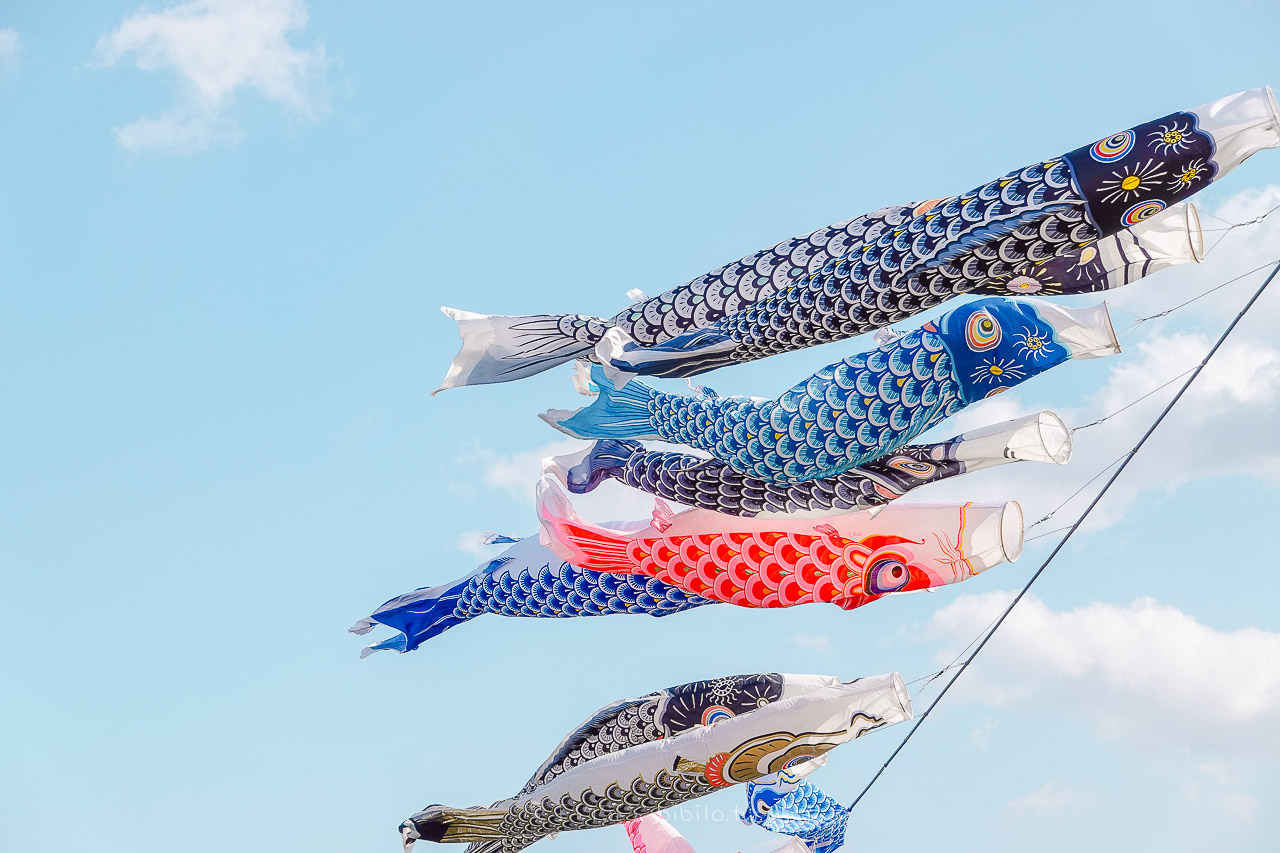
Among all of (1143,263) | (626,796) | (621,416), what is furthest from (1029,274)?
(626,796)

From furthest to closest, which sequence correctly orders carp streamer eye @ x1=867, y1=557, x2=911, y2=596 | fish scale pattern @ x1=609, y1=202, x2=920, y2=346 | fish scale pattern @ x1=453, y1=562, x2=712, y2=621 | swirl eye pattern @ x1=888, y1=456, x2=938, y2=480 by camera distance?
fish scale pattern @ x1=453, y1=562, x2=712, y2=621, carp streamer eye @ x1=867, y1=557, x2=911, y2=596, fish scale pattern @ x1=609, y1=202, x2=920, y2=346, swirl eye pattern @ x1=888, y1=456, x2=938, y2=480

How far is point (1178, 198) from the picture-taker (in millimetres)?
4902

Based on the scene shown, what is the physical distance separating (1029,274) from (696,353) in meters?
1.55

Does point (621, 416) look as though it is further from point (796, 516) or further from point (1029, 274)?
point (1029, 274)

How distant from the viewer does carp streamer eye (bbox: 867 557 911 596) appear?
6.03 m

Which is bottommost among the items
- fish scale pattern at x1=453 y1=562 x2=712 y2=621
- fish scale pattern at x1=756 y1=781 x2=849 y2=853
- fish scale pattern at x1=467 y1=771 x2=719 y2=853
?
fish scale pattern at x1=756 y1=781 x2=849 y2=853

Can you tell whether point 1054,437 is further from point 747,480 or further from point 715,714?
point 715,714

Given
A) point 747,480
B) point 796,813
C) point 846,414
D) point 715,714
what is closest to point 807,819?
point 796,813

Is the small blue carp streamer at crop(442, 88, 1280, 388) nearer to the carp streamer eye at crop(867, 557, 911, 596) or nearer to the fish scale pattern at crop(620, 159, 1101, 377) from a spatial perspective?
the fish scale pattern at crop(620, 159, 1101, 377)

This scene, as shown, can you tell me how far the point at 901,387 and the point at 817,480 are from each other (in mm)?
673

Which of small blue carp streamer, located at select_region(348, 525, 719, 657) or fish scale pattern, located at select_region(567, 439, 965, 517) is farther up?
fish scale pattern, located at select_region(567, 439, 965, 517)

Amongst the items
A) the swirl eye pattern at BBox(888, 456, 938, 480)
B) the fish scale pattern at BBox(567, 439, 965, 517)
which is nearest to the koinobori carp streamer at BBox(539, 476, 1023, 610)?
the fish scale pattern at BBox(567, 439, 965, 517)

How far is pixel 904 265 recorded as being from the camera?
17.8ft

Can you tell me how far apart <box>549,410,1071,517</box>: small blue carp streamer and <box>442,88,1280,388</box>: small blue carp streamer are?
0.56 m
